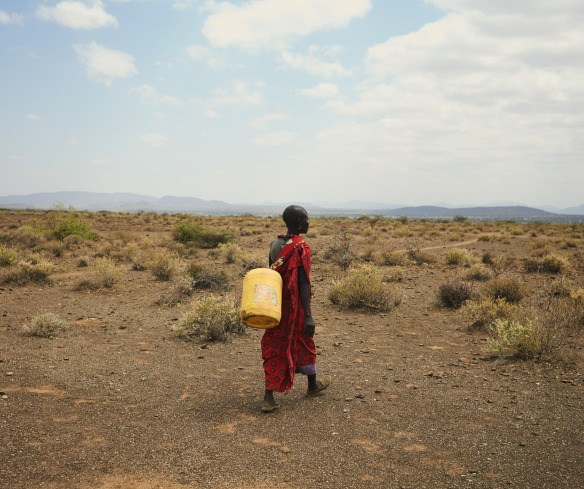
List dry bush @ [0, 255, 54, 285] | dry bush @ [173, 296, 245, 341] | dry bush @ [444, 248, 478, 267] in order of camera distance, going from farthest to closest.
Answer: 1. dry bush @ [444, 248, 478, 267]
2. dry bush @ [0, 255, 54, 285]
3. dry bush @ [173, 296, 245, 341]

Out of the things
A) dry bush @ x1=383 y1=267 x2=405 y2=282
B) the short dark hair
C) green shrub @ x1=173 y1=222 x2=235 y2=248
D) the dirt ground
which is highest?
the short dark hair

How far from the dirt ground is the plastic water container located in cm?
108

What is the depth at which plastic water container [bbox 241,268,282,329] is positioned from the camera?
A: 4.59 metres

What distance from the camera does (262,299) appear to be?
4621mm

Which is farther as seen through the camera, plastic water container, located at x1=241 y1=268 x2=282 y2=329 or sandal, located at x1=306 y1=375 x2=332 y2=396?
sandal, located at x1=306 y1=375 x2=332 y2=396

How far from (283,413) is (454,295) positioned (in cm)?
646

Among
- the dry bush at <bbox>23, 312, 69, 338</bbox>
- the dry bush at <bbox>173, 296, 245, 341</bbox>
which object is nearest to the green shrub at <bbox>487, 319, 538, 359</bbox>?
the dry bush at <bbox>173, 296, 245, 341</bbox>

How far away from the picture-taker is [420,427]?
4.74m

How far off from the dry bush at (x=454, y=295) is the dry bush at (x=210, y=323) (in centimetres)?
460

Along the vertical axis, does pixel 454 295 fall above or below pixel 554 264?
below

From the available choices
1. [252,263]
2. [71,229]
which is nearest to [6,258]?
[252,263]

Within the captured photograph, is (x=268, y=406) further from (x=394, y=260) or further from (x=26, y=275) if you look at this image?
(x=394, y=260)

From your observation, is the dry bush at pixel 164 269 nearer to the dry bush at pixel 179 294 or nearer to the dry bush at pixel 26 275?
the dry bush at pixel 179 294

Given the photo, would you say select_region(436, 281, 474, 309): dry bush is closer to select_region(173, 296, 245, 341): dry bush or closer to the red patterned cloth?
select_region(173, 296, 245, 341): dry bush
